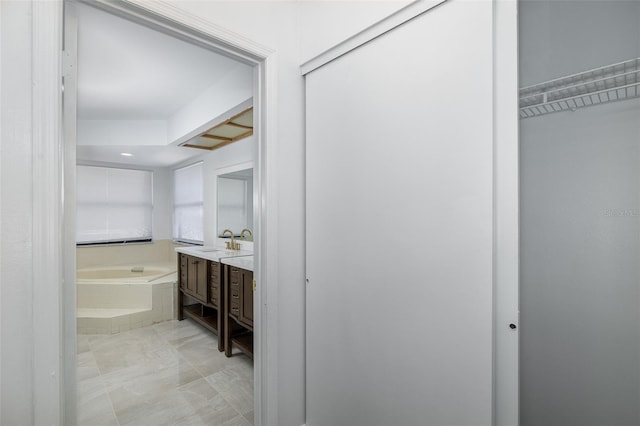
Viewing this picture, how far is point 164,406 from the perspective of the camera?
2.07 meters

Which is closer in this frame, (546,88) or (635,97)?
(635,97)

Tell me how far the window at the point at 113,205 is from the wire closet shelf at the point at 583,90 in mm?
5775

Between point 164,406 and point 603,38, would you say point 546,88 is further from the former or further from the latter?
point 164,406

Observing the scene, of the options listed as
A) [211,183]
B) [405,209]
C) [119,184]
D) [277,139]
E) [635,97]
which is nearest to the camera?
[635,97]

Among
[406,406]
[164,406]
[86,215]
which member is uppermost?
[86,215]

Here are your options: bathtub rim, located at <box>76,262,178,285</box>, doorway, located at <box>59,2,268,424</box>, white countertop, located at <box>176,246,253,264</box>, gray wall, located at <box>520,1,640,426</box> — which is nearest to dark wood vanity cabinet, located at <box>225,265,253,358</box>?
white countertop, located at <box>176,246,253,264</box>

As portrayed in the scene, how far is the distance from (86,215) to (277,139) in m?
4.80

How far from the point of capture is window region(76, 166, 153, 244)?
4711 millimetres

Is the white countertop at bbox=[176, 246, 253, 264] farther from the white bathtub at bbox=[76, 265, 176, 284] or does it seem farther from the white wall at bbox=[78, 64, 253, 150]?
the white wall at bbox=[78, 64, 253, 150]

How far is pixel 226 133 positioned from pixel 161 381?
2572 mm

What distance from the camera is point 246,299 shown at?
2.49 m

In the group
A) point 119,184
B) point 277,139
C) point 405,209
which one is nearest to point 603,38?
point 405,209

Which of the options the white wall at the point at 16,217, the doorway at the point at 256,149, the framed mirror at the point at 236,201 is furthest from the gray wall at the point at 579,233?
the framed mirror at the point at 236,201

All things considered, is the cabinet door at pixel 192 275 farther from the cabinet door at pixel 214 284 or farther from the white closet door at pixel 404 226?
the white closet door at pixel 404 226
